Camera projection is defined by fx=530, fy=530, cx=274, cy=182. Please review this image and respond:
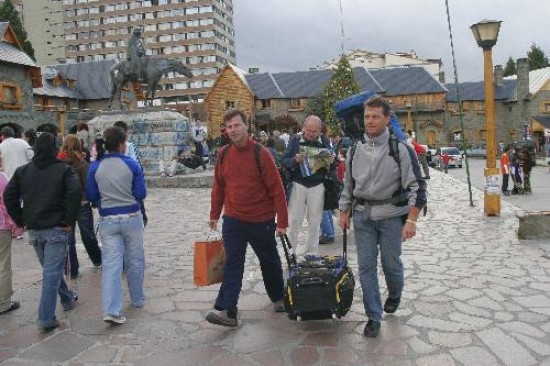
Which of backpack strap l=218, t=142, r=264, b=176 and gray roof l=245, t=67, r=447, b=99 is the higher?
gray roof l=245, t=67, r=447, b=99

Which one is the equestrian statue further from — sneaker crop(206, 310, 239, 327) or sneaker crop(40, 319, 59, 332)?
sneaker crop(206, 310, 239, 327)

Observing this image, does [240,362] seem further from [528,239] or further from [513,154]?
[513,154]

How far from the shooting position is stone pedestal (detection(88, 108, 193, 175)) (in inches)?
796

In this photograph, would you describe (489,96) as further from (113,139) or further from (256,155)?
(113,139)

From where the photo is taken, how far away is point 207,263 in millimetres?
4906

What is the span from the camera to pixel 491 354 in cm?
412

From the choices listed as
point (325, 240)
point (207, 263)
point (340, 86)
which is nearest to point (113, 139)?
point (207, 263)

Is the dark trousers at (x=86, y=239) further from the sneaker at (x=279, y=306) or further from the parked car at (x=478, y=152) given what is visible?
the parked car at (x=478, y=152)

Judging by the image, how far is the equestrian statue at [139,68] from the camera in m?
19.7

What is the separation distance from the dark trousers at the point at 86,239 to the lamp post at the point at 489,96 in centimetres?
790

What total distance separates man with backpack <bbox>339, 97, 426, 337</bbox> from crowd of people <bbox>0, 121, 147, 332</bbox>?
7.14ft

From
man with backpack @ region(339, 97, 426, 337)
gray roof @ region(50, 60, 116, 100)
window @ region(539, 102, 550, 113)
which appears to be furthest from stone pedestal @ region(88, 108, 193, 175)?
window @ region(539, 102, 550, 113)

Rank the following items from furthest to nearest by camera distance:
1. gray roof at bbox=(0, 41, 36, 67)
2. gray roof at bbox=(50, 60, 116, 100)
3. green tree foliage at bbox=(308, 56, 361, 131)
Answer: gray roof at bbox=(50, 60, 116, 100) < green tree foliage at bbox=(308, 56, 361, 131) < gray roof at bbox=(0, 41, 36, 67)

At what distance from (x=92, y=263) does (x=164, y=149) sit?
518 inches
